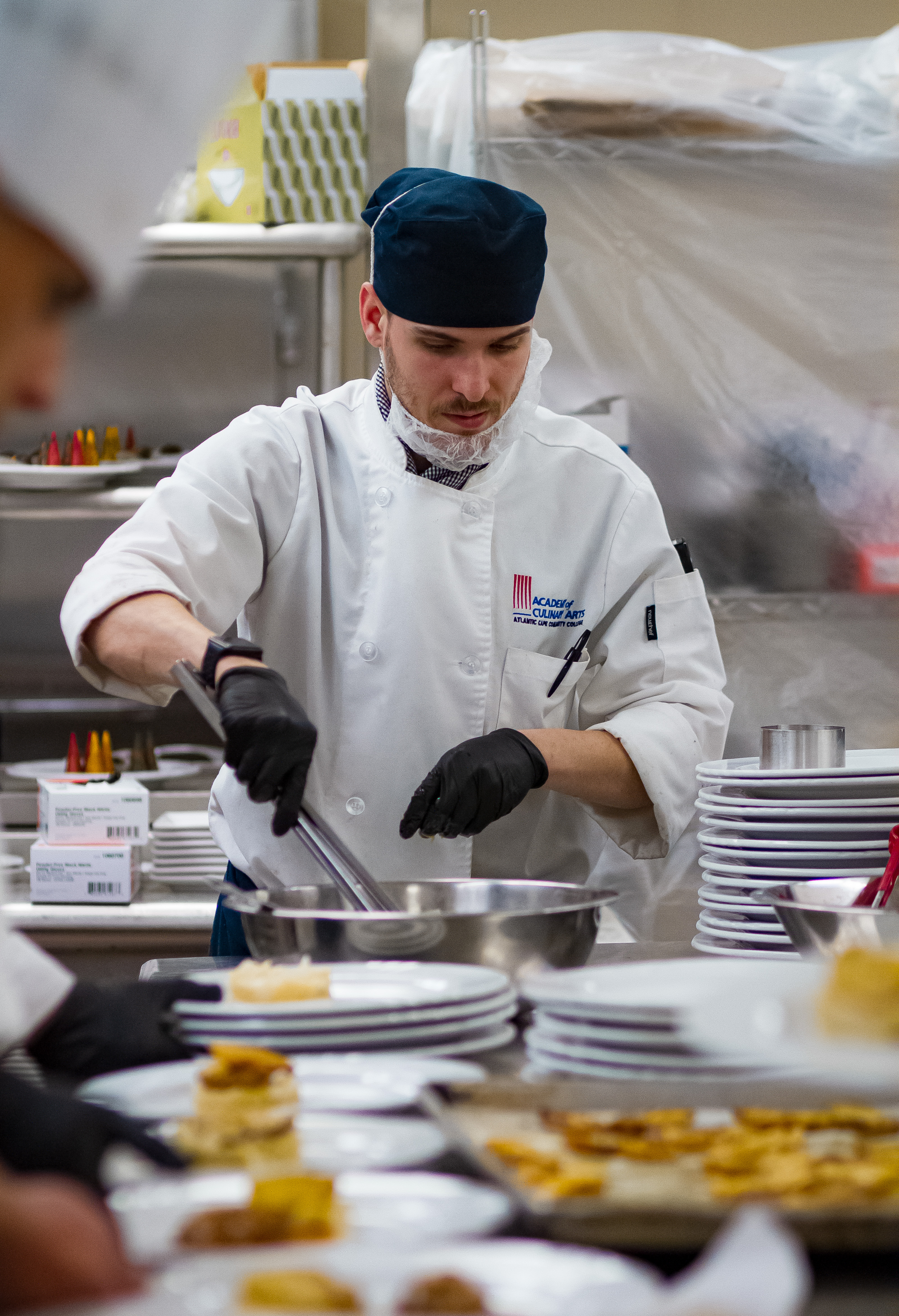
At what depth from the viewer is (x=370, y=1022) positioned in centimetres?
89

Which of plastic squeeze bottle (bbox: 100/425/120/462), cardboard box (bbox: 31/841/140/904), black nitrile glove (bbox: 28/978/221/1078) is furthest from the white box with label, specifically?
black nitrile glove (bbox: 28/978/221/1078)

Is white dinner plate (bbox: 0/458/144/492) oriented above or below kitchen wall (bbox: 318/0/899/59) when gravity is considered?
below

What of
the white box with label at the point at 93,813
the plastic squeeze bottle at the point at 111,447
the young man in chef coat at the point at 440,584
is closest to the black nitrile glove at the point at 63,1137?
the young man in chef coat at the point at 440,584

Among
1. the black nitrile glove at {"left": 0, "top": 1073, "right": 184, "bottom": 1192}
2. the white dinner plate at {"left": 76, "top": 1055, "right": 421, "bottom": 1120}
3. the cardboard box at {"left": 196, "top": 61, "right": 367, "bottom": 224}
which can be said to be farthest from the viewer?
the cardboard box at {"left": 196, "top": 61, "right": 367, "bottom": 224}

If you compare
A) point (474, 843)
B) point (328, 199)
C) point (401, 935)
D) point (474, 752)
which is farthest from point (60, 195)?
point (328, 199)

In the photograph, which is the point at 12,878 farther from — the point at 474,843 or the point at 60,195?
the point at 60,195

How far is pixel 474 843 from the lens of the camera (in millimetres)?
1729

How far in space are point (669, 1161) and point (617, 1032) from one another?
0.17m

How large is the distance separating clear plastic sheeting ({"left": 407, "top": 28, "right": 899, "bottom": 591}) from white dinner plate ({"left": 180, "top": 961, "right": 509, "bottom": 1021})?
1.68 m

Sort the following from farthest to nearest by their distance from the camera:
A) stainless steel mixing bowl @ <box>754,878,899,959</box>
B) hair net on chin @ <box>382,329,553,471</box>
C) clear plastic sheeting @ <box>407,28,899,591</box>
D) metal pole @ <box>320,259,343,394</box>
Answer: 1. metal pole @ <box>320,259,343,394</box>
2. clear plastic sheeting @ <box>407,28,899,591</box>
3. hair net on chin @ <box>382,329,553,471</box>
4. stainless steel mixing bowl @ <box>754,878,899,959</box>

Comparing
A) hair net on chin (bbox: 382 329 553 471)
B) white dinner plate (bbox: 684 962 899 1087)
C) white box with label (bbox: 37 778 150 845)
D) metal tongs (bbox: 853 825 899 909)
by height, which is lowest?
white box with label (bbox: 37 778 150 845)

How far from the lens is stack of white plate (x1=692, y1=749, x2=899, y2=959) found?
4.33 feet

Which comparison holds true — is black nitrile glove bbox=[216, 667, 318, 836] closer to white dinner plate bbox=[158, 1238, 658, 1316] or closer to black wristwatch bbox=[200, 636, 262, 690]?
black wristwatch bbox=[200, 636, 262, 690]

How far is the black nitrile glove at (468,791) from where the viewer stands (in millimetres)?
1415
